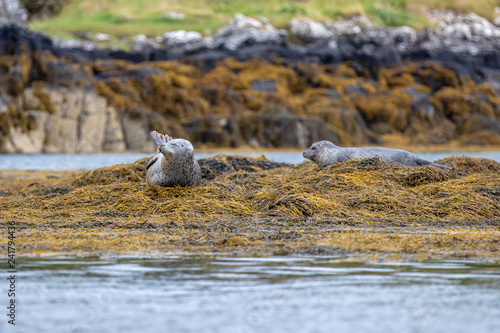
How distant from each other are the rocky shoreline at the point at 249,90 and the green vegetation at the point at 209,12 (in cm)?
598

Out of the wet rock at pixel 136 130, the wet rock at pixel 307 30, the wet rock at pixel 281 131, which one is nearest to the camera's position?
the wet rock at pixel 136 130

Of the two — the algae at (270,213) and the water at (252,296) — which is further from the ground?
the water at (252,296)

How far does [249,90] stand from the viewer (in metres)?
46.3

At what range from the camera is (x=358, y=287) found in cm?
467

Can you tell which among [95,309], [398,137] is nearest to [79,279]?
[95,309]

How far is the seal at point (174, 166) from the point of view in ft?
29.8

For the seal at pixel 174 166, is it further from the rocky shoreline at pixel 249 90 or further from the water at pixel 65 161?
the rocky shoreline at pixel 249 90

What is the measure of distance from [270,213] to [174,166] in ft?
5.16

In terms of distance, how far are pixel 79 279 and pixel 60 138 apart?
95.3ft

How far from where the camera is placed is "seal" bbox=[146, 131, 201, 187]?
9086 millimetres

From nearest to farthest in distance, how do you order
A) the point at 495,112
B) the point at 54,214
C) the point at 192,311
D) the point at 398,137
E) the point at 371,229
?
the point at 192,311 < the point at 371,229 < the point at 54,214 < the point at 398,137 < the point at 495,112

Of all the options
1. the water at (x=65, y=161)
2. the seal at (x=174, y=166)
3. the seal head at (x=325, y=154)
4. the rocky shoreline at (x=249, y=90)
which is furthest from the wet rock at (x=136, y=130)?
the seal at (x=174, y=166)

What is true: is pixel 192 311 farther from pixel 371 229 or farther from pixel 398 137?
pixel 398 137

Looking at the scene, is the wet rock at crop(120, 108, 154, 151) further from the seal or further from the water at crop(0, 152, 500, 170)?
the seal
